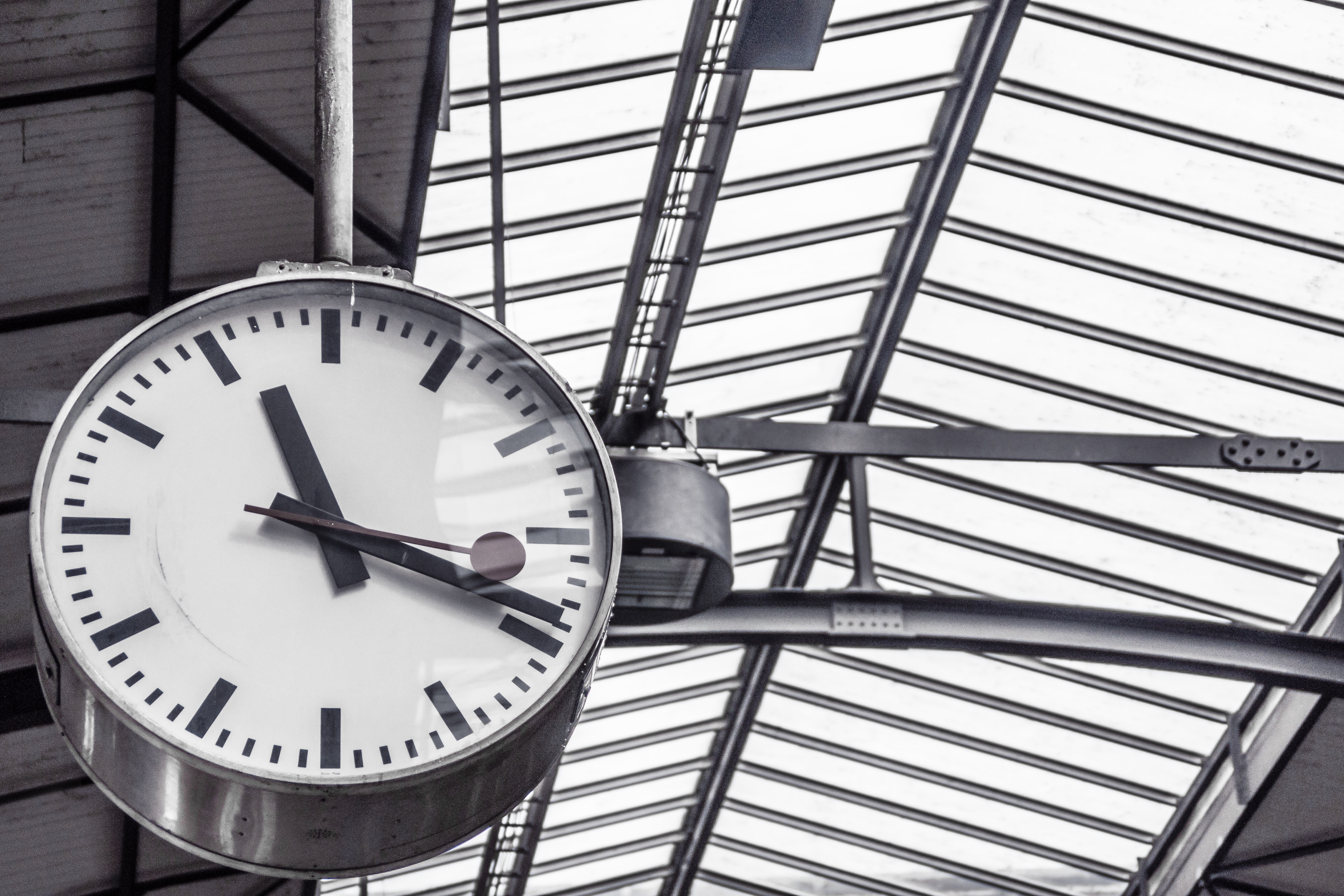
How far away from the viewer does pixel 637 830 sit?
19188 millimetres

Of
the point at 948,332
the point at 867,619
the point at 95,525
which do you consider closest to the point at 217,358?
the point at 95,525

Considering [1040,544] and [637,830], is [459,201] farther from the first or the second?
[637,830]

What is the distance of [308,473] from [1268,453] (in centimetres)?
1067

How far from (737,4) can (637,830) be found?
470 inches

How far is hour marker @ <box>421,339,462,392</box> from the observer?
3506 mm

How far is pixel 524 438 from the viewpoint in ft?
11.5

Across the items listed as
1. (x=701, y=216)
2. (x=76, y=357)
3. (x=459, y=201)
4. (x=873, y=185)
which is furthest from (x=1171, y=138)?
(x=76, y=357)

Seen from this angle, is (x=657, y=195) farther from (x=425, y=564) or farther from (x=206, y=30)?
(x=425, y=564)

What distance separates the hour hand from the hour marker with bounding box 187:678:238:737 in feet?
0.98

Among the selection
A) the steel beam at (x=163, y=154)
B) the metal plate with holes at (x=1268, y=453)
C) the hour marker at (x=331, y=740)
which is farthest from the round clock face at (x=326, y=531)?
the metal plate with holes at (x=1268, y=453)

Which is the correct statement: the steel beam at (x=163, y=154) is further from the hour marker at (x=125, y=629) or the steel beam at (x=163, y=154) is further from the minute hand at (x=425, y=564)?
the hour marker at (x=125, y=629)

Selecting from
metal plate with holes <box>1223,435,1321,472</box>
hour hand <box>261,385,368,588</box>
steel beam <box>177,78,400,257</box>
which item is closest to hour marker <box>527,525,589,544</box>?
hour hand <box>261,385,368,588</box>

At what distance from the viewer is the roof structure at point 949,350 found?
36.8ft

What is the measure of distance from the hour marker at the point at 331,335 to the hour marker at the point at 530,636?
2.40ft
